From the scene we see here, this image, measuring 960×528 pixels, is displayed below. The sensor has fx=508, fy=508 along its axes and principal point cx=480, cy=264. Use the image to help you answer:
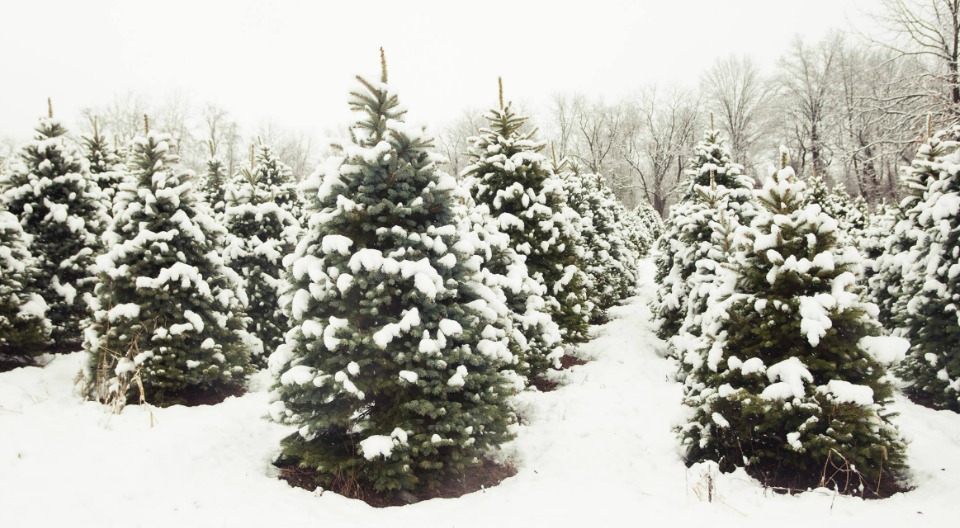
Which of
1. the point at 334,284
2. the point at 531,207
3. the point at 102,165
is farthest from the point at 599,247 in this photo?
the point at 102,165

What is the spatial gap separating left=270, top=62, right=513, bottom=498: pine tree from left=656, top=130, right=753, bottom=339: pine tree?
5.82m

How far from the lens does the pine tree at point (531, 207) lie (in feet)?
30.3

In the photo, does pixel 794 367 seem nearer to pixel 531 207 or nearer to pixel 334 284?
pixel 334 284

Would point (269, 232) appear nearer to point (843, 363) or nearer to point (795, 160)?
point (843, 363)

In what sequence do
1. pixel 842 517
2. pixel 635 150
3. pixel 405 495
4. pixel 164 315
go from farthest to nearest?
1. pixel 635 150
2. pixel 164 315
3. pixel 405 495
4. pixel 842 517

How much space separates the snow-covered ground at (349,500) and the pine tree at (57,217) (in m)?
2.95

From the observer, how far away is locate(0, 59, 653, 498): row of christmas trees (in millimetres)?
4930

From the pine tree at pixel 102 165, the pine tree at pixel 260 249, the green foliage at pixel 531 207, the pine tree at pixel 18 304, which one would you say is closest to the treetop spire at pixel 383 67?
the green foliage at pixel 531 207

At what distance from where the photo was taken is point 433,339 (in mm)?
5023

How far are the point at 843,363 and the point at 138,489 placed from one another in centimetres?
635

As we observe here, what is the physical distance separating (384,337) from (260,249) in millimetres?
6371

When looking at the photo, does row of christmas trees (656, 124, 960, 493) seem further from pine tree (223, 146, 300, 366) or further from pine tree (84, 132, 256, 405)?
pine tree (223, 146, 300, 366)

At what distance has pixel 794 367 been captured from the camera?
4.64 metres

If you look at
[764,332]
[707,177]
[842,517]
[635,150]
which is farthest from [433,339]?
[635,150]
